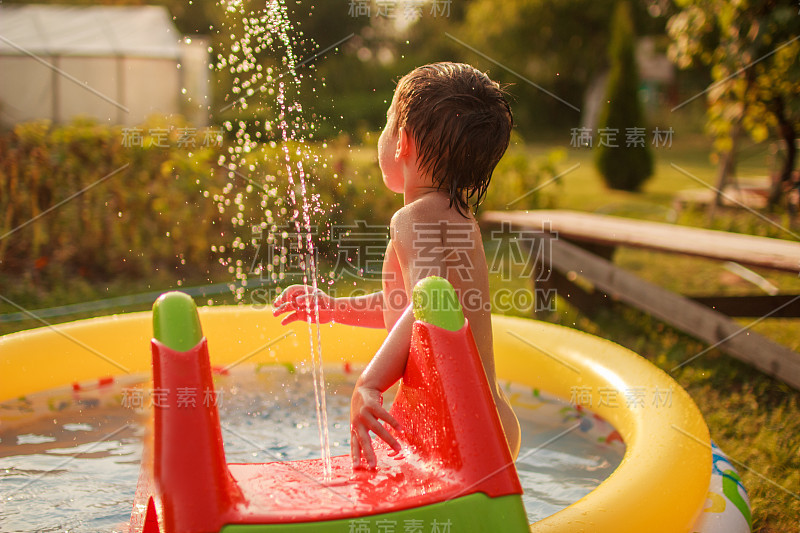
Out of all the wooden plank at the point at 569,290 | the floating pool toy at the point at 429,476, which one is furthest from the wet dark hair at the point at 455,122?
the wooden plank at the point at 569,290

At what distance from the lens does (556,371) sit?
306 cm

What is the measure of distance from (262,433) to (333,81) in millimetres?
19885

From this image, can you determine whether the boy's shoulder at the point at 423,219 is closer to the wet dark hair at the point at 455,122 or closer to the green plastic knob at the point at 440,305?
the wet dark hair at the point at 455,122

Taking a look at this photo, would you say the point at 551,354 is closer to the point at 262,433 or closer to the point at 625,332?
the point at 262,433

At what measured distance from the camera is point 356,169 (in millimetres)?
6449

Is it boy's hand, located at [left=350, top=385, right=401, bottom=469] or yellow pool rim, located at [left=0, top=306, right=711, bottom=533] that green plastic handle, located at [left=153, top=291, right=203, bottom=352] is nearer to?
boy's hand, located at [left=350, top=385, right=401, bottom=469]

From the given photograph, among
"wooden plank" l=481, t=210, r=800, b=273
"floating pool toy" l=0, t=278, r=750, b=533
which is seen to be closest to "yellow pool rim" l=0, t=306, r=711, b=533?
"floating pool toy" l=0, t=278, r=750, b=533

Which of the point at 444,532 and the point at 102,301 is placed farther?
the point at 102,301

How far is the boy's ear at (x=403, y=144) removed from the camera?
1896 millimetres

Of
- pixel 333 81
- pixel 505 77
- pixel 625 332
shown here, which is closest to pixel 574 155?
pixel 505 77

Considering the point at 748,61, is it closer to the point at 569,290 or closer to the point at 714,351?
the point at 569,290

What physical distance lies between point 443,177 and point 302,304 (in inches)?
25.9

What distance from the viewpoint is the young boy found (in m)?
1.81

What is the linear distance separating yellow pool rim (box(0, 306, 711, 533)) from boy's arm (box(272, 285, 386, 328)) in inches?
32.6
